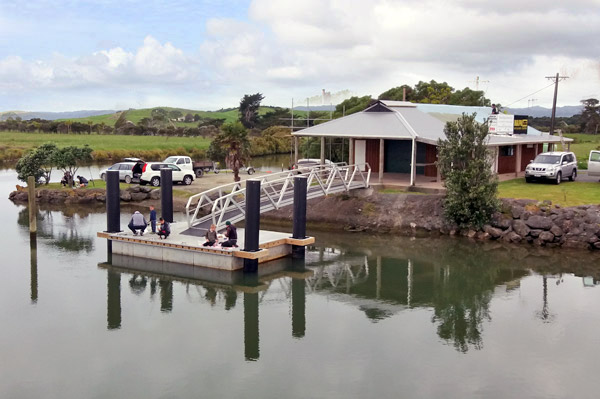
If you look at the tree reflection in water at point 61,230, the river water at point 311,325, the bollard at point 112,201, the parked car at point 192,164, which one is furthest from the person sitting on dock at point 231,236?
the parked car at point 192,164

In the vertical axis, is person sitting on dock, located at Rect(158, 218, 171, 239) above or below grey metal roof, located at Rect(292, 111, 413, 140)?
below

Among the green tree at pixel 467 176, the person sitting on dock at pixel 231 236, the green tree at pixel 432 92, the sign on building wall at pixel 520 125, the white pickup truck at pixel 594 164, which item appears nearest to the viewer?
the person sitting on dock at pixel 231 236

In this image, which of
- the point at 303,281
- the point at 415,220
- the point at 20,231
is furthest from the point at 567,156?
the point at 20,231

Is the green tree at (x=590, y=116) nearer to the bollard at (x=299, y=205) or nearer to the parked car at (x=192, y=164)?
the parked car at (x=192, y=164)

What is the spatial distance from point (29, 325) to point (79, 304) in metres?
2.11

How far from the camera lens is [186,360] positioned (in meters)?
14.9

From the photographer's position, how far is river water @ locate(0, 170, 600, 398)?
13781 millimetres

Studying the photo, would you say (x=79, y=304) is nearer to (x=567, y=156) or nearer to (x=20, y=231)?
(x=20, y=231)

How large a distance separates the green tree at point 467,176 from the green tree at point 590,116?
261ft

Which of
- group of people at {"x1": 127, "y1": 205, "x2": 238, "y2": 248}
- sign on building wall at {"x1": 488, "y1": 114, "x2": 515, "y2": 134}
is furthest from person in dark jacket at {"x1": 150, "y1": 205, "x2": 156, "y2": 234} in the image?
sign on building wall at {"x1": 488, "y1": 114, "x2": 515, "y2": 134}

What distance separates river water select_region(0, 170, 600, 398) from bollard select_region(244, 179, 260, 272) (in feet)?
2.57

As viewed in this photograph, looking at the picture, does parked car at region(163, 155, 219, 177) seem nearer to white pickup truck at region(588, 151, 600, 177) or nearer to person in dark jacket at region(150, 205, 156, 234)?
person in dark jacket at region(150, 205, 156, 234)

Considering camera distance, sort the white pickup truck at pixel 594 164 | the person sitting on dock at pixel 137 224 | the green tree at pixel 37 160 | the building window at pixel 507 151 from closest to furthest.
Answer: the person sitting on dock at pixel 137 224 < the white pickup truck at pixel 594 164 < the building window at pixel 507 151 < the green tree at pixel 37 160

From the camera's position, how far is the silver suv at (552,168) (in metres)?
34.8
